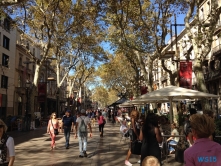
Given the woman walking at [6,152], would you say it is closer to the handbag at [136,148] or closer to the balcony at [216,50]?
the handbag at [136,148]

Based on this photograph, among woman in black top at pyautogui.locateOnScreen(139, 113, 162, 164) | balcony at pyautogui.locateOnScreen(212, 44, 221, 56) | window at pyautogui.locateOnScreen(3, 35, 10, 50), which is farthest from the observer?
window at pyautogui.locateOnScreen(3, 35, 10, 50)

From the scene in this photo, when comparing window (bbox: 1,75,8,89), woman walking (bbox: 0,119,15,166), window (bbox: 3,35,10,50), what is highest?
window (bbox: 3,35,10,50)

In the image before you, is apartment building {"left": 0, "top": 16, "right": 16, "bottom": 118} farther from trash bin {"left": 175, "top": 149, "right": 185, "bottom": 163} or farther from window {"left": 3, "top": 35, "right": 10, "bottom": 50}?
trash bin {"left": 175, "top": 149, "right": 185, "bottom": 163}

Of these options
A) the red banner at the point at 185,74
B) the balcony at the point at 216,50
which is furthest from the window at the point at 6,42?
the balcony at the point at 216,50

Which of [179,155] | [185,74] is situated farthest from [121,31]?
[179,155]

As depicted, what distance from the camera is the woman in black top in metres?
4.78

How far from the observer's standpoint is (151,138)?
484cm

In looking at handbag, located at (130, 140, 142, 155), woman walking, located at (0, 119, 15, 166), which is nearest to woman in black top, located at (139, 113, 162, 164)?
handbag, located at (130, 140, 142, 155)

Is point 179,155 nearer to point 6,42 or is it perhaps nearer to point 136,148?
point 136,148

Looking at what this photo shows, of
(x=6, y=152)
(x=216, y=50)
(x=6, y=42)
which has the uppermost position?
(x=6, y=42)

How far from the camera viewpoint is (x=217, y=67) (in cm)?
2822

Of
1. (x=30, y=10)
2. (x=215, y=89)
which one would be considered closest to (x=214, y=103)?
(x=215, y=89)

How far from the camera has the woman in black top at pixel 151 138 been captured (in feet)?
15.7

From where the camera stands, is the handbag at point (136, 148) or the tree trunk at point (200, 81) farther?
the tree trunk at point (200, 81)
